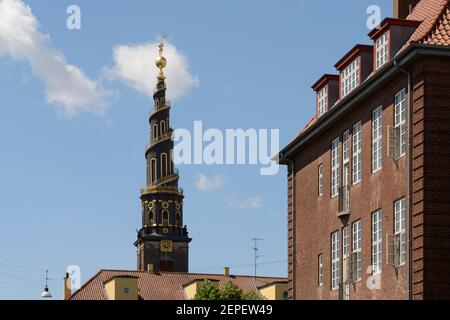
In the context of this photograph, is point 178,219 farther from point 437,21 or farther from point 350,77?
point 437,21

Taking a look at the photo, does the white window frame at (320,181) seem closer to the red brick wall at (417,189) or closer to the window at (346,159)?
the red brick wall at (417,189)

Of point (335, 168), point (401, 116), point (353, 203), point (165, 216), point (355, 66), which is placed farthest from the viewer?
point (165, 216)

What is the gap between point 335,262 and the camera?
43.4m

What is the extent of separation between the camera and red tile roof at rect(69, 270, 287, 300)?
116812mm

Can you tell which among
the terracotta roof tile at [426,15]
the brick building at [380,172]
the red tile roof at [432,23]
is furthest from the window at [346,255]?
the terracotta roof tile at [426,15]

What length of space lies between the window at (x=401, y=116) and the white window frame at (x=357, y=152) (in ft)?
11.7

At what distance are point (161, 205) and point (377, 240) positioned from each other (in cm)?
12804

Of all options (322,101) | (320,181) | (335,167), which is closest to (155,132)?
(322,101)

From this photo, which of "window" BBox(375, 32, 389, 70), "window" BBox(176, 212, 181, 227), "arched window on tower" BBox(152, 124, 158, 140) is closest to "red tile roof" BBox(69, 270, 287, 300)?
"window" BBox(176, 212, 181, 227)

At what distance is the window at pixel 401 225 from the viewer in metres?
36.5

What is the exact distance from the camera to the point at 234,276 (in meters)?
136
